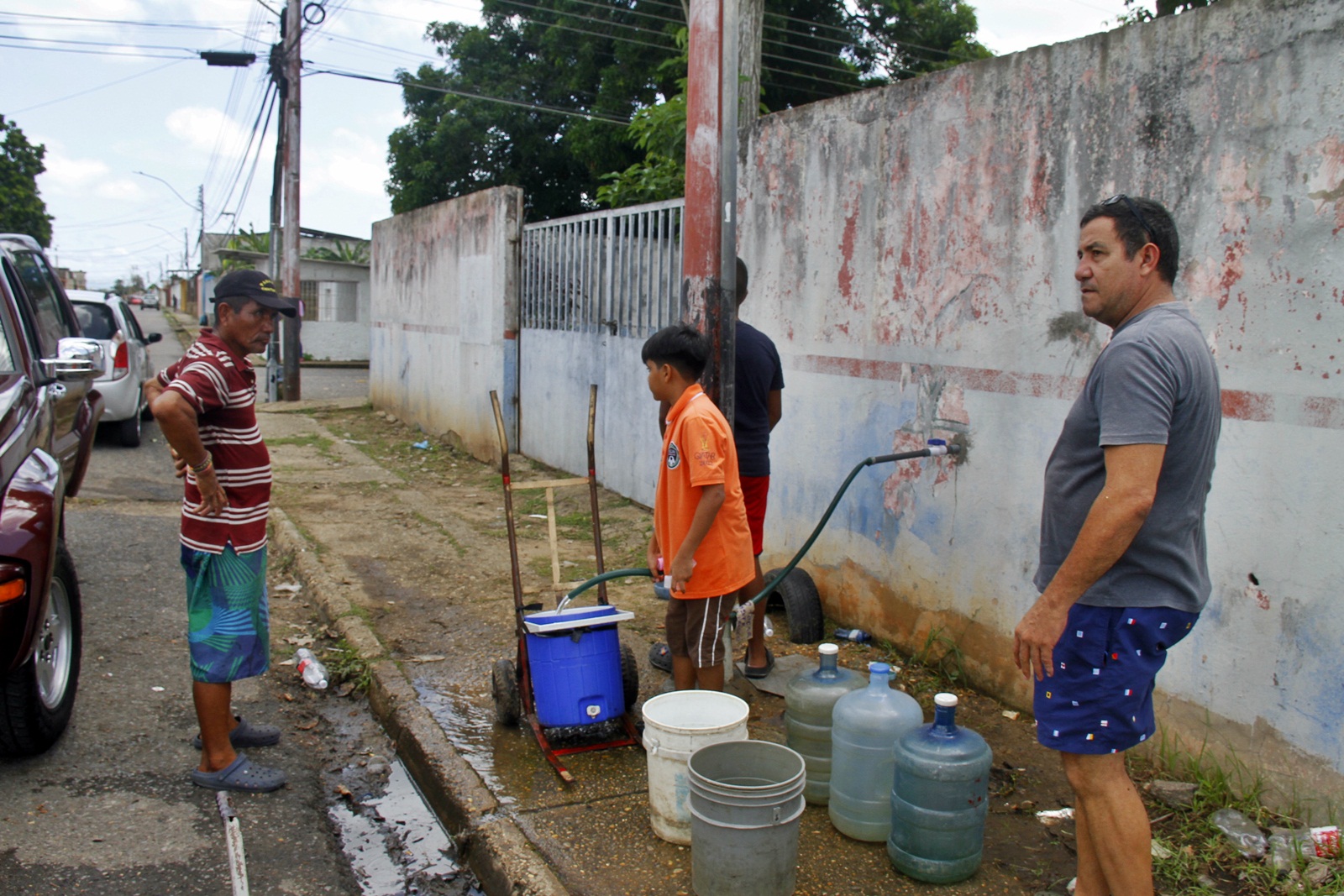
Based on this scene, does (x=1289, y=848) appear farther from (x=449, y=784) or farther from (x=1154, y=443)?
(x=449, y=784)

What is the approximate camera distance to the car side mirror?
15.3 feet

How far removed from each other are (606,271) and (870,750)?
6.06m

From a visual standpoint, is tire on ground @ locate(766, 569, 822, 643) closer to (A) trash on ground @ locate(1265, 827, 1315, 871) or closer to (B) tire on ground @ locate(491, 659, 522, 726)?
(B) tire on ground @ locate(491, 659, 522, 726)

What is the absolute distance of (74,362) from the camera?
4.66 metres

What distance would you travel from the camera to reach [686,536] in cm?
353

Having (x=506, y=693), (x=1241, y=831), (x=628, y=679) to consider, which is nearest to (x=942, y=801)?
(x=1241, y=831)

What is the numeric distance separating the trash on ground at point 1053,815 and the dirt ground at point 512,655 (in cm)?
3

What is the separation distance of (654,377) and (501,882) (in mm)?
1713

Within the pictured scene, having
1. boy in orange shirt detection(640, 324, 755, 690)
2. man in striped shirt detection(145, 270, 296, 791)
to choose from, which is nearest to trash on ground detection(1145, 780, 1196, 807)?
boy in orange shirt detection(640, 324, 755, 690)

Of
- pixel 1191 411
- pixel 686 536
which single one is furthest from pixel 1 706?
pixel 1191 411

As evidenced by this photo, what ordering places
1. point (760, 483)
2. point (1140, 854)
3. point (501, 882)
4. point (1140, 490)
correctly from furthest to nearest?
point (760, 483) → point (501, 882) → point (1140, 854) → point (1140, 490)

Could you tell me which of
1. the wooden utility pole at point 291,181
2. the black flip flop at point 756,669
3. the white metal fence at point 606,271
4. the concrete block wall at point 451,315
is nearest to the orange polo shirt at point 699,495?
the black flip flop at point 756,669

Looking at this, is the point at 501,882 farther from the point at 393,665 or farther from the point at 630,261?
the point at 630,261

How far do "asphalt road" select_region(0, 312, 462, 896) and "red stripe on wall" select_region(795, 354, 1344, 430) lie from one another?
2803 millimetres
